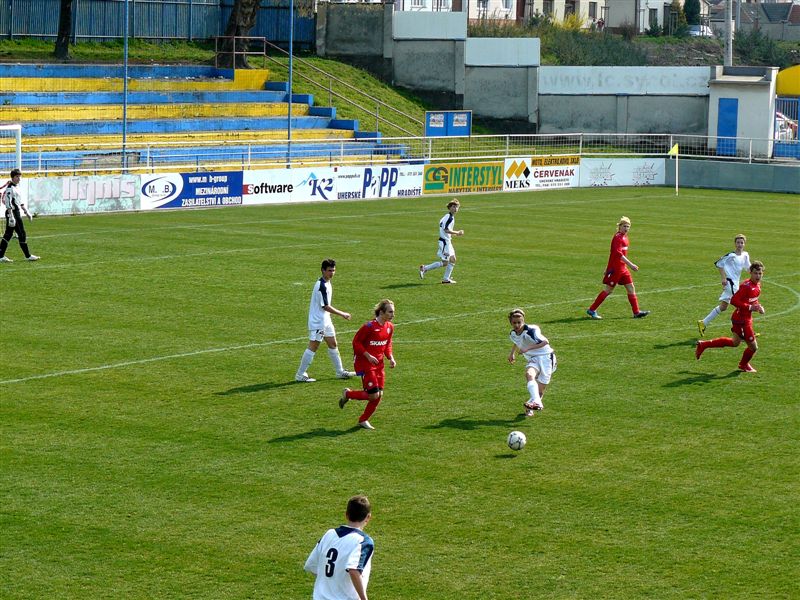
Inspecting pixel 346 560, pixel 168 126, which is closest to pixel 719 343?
pixel 346 560

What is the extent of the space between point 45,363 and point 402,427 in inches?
256

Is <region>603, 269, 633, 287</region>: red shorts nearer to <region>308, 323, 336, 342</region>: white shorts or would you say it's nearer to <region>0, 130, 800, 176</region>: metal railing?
<region>308, 323, 336, 342</region>: white shorts

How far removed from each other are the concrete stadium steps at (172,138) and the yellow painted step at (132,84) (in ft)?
15.3

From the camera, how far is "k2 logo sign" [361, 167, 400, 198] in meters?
47.9

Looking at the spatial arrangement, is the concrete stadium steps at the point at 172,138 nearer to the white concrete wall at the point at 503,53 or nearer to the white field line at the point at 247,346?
the white concrete wall at the point at 503,53

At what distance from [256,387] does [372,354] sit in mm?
3135

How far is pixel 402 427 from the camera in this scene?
655 inches

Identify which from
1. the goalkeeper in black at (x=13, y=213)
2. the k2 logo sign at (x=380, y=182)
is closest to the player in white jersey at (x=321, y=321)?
the goalkeeper in black at (x=13, y=213)

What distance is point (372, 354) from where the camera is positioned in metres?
16.2

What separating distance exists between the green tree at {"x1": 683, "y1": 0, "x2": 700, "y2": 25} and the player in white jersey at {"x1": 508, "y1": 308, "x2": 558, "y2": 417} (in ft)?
306

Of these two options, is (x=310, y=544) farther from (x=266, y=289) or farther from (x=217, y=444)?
(x=266, y=289)

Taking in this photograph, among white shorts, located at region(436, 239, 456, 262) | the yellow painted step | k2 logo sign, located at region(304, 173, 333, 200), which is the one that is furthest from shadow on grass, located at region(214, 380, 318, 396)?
the yellow painted step

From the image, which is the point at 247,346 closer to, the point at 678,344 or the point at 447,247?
the point at 678,344

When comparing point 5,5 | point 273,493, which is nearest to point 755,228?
point 273,493
